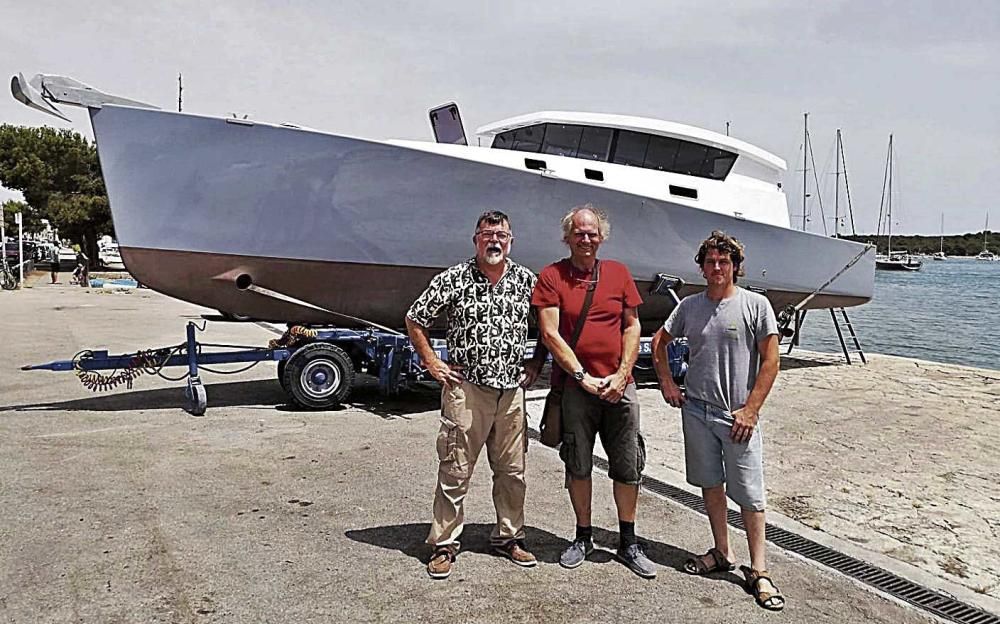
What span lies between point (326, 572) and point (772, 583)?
2.13 m

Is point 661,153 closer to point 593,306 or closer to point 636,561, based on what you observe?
point 593,306

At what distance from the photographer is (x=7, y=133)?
44.3m

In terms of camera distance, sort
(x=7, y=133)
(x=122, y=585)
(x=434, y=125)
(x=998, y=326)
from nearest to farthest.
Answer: (x=122, y=585) < (x=434, y=125) < (x=998, y=326) < (x=7, y=133)

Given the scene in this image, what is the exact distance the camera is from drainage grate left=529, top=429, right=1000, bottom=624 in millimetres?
3775

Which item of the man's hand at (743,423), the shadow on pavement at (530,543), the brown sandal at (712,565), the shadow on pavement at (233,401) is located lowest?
the shadow on pavement at (233,401)

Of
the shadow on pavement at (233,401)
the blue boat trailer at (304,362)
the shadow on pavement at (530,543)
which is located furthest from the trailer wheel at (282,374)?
the shadow on pavement at (530,543)

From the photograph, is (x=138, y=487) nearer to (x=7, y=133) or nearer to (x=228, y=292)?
(x=228, y=292)

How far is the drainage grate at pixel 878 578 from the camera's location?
3775mm

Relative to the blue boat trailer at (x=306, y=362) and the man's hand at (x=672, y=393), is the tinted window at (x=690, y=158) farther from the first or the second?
the man's hand at (x=672, y=393)

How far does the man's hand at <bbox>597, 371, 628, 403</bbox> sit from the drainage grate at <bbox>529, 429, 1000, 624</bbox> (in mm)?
1531

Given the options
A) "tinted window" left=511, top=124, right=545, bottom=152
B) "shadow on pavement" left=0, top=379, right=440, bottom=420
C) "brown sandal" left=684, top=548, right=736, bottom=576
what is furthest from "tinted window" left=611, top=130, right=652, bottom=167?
"brown sandal" left=684, top=548, right=736, bottom=576

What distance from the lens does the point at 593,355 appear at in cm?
388

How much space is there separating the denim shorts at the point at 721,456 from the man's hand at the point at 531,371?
0.73 metres

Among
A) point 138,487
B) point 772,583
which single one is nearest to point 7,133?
point 138,487
